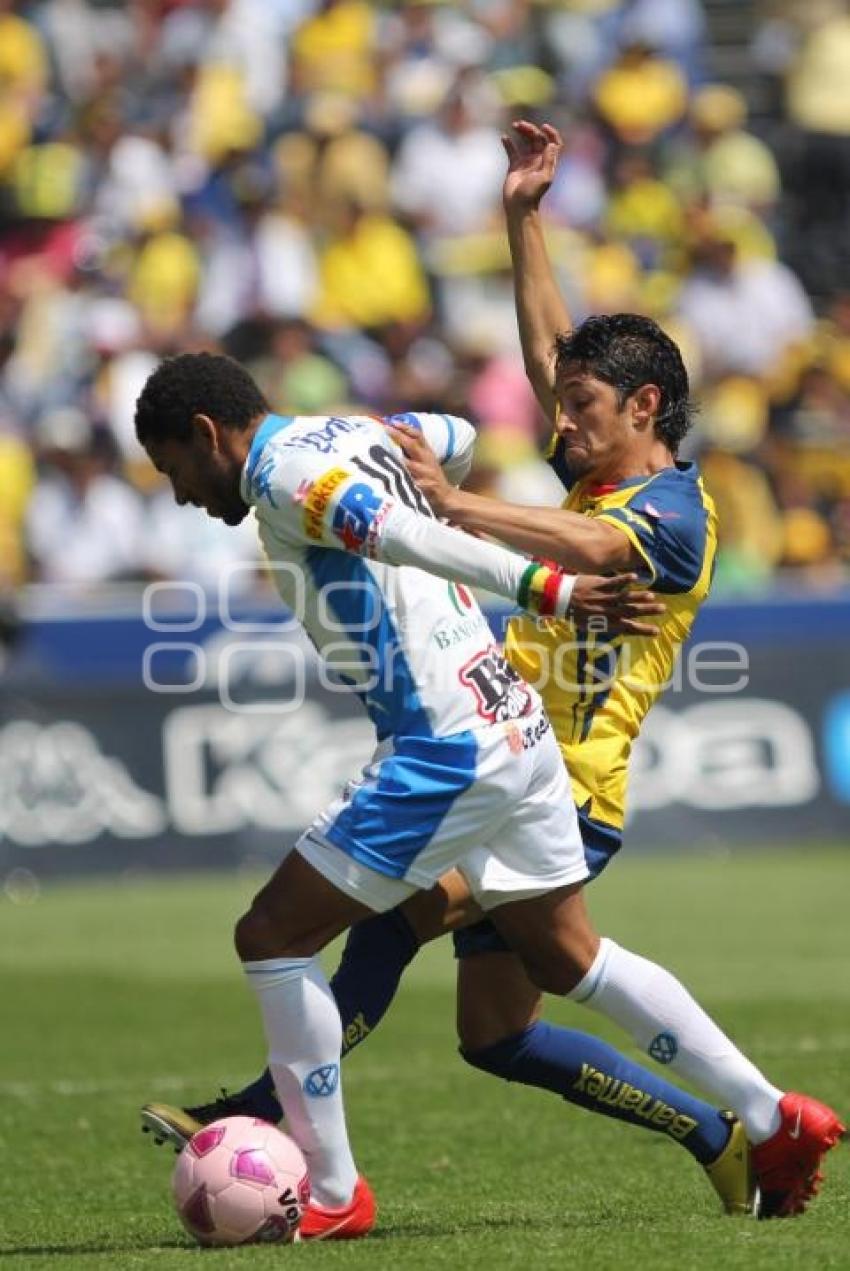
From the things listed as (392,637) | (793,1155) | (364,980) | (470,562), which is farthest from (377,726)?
(793,1155)

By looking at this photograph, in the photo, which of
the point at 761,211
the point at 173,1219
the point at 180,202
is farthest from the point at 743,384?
the point at 173,1219

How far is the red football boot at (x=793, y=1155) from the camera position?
Result: 5.82 m

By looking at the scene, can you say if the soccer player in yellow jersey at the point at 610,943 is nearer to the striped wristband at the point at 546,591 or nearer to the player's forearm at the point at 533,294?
the striped wristband at the point at 546,591

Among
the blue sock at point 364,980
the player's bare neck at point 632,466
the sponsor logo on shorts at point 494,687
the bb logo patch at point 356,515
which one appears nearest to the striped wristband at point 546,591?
the sponsor logo on shorts at point 494,687

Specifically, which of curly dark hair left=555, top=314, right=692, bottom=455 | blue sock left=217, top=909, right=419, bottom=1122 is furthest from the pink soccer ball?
curly dark hair left=555, top=314, right=692, bottom=455

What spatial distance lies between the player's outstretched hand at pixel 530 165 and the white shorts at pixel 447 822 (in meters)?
1.91

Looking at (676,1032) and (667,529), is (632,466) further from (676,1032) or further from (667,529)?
(676,1032)

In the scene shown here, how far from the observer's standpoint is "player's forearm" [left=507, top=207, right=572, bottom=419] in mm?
6871

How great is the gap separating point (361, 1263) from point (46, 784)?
9350mm

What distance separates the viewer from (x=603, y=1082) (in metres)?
6.06

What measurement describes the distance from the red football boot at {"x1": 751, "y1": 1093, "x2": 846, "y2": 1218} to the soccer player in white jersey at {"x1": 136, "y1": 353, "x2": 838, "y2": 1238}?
0.60 metres

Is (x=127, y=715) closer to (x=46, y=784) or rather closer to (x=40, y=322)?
(x=46, y=784)

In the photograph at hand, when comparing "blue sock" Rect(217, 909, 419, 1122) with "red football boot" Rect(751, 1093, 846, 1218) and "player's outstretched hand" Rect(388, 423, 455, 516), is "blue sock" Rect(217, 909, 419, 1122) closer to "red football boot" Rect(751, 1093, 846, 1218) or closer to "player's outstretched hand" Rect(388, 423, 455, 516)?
"red football boot" Rect(751, 1093, 846, 1218)

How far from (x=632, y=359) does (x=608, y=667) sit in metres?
0.79
